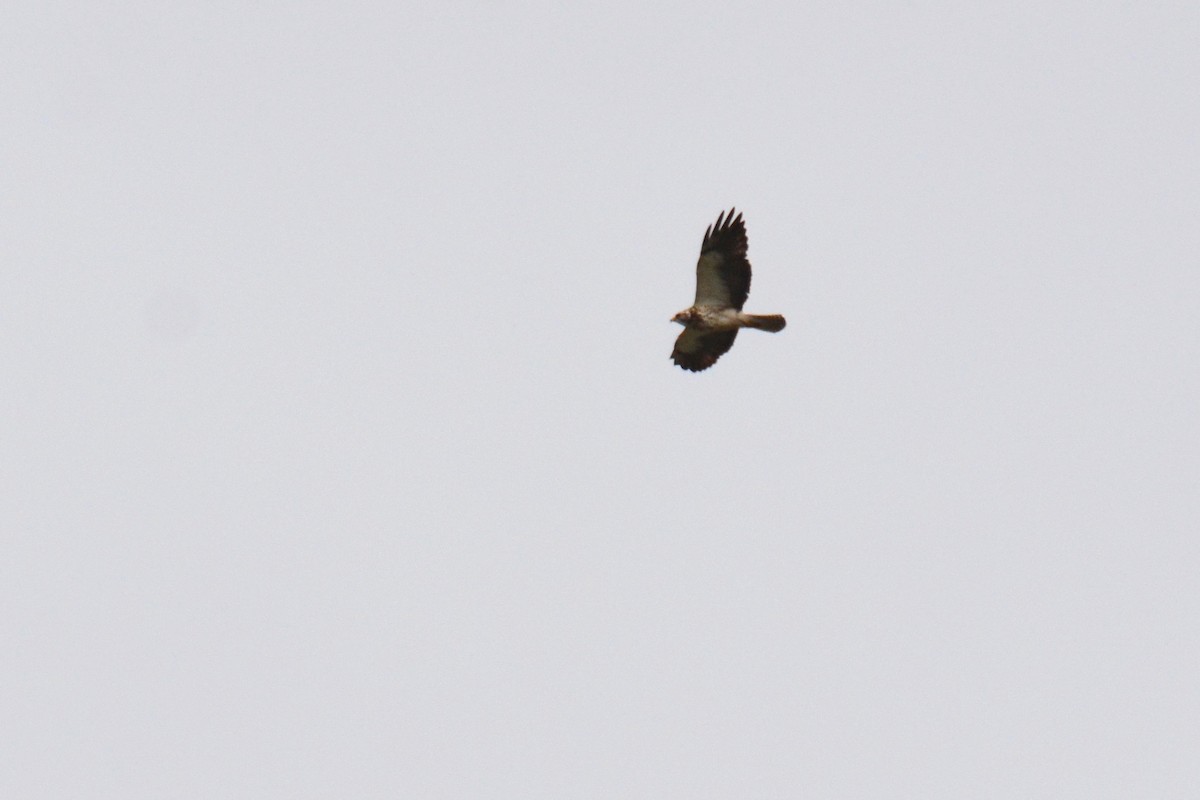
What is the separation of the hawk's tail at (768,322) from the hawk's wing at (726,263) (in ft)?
1.76

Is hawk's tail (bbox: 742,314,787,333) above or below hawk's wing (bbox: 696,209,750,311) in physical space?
below

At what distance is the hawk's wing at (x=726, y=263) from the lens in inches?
1200

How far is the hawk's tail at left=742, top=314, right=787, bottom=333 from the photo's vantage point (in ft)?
99.6

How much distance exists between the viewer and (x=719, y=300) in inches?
1224

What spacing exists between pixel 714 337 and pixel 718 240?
2.20m

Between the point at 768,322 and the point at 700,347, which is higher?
the point at 700,347

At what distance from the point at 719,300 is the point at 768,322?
1.29 meters

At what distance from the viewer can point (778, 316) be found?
99.9 ft

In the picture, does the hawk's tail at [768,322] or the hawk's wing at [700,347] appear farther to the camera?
the hawk's wing at [700,347]

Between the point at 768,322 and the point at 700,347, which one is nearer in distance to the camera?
the point at 768,322

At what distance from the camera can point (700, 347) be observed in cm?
3183

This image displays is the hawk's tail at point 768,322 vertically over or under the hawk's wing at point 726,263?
under

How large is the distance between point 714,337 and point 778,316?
5.51 feet

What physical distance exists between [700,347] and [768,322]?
2.00 meters
